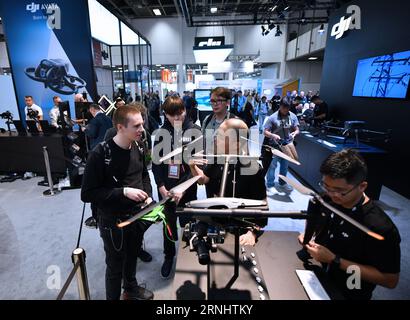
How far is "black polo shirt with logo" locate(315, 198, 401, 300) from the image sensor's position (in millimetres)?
1077

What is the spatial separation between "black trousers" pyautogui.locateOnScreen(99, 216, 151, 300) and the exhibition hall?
10mm

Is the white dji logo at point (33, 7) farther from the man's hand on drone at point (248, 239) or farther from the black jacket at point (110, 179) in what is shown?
the man's hand on drone at point (248, 239)

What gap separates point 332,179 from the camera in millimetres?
1123

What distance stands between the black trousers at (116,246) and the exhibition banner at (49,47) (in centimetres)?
504

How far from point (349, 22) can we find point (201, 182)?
6.42 m

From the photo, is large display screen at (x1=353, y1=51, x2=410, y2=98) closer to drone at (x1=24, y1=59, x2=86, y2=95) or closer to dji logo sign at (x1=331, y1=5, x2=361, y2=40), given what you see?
dji logo sign at (x1=331, y1=5, x2=361, y2=40)


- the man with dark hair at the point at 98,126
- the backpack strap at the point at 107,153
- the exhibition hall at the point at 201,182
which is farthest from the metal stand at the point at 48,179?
the backpack strap at the point at 107,153

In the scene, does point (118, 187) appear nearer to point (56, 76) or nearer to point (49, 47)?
point (56, 76)

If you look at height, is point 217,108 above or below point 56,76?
below

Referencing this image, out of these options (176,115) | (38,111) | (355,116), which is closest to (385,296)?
(176,115)

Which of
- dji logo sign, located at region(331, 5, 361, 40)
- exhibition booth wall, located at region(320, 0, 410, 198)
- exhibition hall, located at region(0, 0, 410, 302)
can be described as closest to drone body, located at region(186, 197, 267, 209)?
exhibition hall, located at region(0, 0, 410, 302)

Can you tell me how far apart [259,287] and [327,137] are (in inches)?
172

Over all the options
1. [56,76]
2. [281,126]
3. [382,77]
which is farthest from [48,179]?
[382,77]

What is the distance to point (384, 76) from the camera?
467 cm
